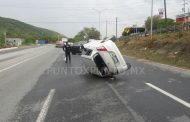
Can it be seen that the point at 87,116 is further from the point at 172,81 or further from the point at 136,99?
the point at 172,81

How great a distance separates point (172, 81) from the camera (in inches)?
546

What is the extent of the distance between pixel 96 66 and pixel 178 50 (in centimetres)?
1549

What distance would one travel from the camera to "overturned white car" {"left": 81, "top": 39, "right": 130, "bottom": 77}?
14.5 m

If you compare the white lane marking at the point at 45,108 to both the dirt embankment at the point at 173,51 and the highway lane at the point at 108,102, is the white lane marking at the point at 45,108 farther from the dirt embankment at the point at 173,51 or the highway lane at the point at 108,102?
the dirt embankment at the point at 173,51

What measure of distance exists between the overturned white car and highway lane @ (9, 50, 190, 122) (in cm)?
116

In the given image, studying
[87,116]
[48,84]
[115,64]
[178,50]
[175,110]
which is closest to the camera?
[87,116]

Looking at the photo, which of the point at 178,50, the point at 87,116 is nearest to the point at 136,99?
the point at 87,116

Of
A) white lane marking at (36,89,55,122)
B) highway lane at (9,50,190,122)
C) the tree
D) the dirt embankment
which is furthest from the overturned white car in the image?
the tree

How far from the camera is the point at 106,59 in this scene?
14.4 m

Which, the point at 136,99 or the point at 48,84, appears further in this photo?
the point at 48,84

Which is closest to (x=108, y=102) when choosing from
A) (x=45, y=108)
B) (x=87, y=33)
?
(x=45, y=108)

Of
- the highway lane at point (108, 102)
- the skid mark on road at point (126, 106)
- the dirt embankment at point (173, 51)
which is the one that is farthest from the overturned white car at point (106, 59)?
the dirt embankment at point (173, 51)

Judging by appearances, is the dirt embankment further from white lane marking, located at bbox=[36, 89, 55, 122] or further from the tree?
the tree

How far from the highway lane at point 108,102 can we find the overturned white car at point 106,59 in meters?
1.16
